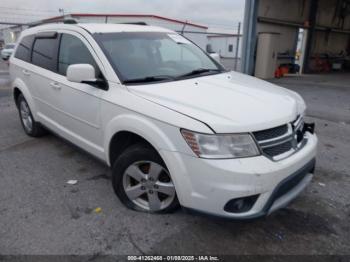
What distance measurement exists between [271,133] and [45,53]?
3.26 metres

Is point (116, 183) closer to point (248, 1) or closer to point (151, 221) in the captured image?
point (151, 221)

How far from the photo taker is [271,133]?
2445 millimetres

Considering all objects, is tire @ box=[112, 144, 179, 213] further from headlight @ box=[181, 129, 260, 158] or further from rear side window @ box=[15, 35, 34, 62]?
rear side window @ box=[15, 35, 34, 62]

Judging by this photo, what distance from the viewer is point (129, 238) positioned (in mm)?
2658

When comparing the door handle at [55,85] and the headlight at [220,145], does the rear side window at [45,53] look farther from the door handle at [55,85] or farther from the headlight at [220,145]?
the headlight at [220,145]

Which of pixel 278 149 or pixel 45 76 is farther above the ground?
pixel 45 76

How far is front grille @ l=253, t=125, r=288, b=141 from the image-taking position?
2355 millimetres

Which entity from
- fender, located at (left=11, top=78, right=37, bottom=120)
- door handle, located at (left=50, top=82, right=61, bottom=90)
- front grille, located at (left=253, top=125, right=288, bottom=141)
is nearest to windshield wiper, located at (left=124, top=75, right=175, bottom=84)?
front grille, located at (left=253, top=125, right=288, bottom=141)

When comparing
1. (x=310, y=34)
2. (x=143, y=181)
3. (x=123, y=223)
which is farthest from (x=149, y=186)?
(x=310, y=34)

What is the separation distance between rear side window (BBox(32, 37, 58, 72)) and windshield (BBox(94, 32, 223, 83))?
955 mm

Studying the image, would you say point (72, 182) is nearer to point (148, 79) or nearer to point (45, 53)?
point (148, 79)

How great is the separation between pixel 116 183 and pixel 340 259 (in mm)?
2043

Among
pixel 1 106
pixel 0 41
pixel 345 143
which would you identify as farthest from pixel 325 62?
pixel 0 41

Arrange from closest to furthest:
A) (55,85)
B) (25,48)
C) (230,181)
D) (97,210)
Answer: (230,181) → (97,210) → (55,85) → (25,48)
